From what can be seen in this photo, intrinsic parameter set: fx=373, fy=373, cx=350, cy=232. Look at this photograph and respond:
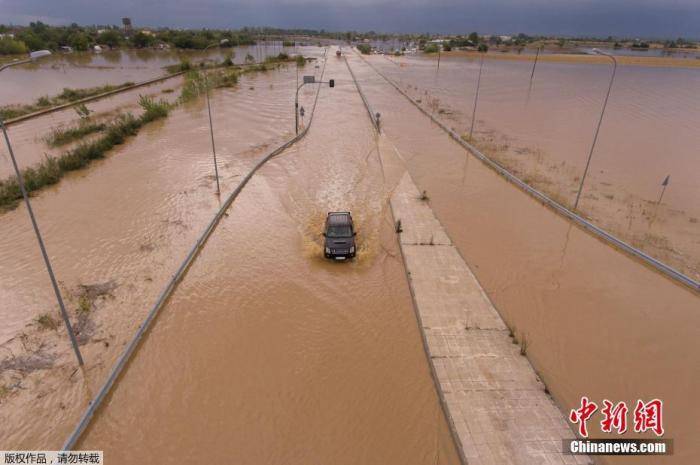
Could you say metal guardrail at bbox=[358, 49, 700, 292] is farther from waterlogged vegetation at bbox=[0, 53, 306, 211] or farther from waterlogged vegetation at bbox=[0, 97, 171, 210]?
waterlogged vegetation at bbox=[0, 97, 171, 210]

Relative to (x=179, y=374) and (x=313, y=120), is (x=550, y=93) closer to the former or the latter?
(x=313, y=120)

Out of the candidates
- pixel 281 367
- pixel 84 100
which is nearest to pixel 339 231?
pixel 281 367

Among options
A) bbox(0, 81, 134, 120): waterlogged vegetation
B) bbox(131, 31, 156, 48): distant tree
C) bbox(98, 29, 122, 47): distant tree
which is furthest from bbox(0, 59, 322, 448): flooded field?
bbox(131, 31, 156, 48): distant tree

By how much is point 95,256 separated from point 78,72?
56363 mm

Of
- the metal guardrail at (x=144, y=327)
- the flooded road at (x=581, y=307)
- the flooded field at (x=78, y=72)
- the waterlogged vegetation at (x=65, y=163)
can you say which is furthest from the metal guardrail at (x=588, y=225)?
the flooded field at (x=78, y=72)

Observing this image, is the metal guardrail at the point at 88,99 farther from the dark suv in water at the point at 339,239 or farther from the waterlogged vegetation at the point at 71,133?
the dark suv in water at the point at 339,239

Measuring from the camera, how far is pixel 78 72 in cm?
5488

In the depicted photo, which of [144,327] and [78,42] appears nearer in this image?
[144,327]

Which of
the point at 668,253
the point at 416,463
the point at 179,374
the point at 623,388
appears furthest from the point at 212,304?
the point at 668,253

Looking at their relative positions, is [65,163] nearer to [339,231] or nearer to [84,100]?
[339,231]

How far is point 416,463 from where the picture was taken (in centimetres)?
791

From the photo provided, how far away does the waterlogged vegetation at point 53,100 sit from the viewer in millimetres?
30875

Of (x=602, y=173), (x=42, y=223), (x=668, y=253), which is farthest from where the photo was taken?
(x=602, y=173)

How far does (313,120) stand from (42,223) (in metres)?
22.7
